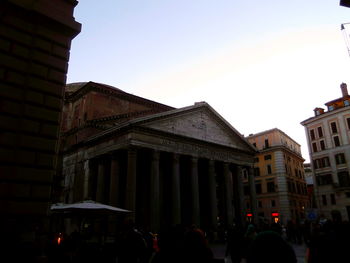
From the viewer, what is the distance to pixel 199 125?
25328mm

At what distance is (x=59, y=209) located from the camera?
36.6 feet

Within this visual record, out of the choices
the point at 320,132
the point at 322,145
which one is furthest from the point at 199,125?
the point at 320,132

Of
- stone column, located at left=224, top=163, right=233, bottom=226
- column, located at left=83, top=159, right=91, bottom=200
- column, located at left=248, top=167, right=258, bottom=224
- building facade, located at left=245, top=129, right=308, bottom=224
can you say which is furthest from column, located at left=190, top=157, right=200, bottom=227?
building facade, located at left=245, top=129, right=308, bottom=224

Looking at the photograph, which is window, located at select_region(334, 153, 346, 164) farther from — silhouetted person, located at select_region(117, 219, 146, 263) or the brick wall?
the brick wall

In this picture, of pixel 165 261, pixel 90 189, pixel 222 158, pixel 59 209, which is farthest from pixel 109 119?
pixel 165 261

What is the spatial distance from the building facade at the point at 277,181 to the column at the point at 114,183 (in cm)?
2157

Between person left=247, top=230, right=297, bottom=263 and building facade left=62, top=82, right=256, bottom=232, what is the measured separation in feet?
52.8

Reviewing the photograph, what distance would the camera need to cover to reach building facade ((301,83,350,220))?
32600 millimetres

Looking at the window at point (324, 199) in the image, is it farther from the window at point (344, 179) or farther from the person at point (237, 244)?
the person at point (237, 244)

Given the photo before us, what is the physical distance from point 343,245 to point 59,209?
988 cm

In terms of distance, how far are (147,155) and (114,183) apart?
5.41m

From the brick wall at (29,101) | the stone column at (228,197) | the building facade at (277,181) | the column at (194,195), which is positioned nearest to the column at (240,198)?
the stone column at (228,197)

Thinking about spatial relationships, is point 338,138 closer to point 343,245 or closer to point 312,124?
point 312,124

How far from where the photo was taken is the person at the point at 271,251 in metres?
3.41
